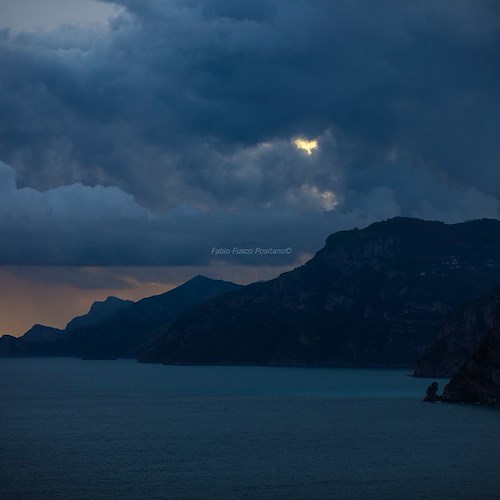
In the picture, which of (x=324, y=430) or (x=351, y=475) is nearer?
(x=351, y=475)

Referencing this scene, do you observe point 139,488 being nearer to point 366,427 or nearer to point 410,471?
point 410,471

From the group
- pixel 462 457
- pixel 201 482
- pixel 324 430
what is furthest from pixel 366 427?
pixel 201 482

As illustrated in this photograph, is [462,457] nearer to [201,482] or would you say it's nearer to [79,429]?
[201,482]

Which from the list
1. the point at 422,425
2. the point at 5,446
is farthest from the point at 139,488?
the point at 422,425

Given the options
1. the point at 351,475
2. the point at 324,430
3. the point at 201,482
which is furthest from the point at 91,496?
the point at 324,430

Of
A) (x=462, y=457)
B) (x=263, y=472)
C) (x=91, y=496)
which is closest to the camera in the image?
(x=91, y=496)

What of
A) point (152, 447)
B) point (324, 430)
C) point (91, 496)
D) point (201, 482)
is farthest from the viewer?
point (324, 430)

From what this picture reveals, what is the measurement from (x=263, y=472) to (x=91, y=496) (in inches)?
1098

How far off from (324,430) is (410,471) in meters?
54.6

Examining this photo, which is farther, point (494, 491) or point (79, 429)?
point (79, 429)

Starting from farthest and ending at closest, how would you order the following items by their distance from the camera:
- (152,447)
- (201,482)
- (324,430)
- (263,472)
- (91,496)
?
(324,430)
(152,447)
(263,472)
(201,482)
(91,496)

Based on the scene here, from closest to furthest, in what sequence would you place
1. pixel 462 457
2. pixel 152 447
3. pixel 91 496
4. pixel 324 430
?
pixel 91 496, pixel 462 457, pixel 152 447, pixel 324 430

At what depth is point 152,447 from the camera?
162m

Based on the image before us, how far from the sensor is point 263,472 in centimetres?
13288
